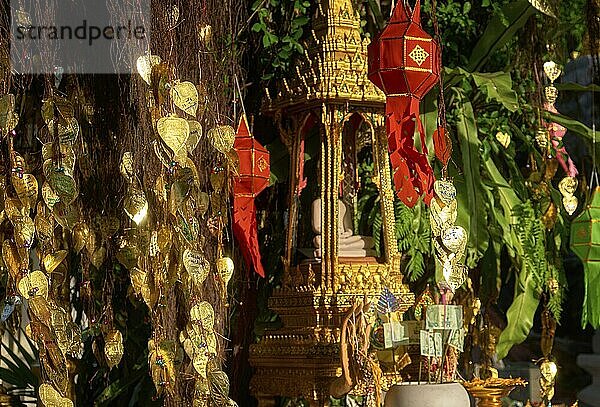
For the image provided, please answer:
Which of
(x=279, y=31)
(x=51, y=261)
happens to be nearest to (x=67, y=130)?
(x=51, y=261)

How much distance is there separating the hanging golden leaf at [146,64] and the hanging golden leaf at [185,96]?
0.16 feet

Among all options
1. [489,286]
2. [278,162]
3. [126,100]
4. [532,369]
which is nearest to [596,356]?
[532,369]

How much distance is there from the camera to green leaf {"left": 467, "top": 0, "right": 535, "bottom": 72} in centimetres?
264

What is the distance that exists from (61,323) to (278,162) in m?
0.96

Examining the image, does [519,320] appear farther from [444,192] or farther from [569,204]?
[444,192]

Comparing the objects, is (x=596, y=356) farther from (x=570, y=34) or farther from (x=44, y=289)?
(x=44, y=289)

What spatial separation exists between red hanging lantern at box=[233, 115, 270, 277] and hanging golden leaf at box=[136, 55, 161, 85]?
1.70ft

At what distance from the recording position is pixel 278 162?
2.52m

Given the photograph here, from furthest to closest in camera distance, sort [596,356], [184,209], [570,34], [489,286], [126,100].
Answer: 1. [596,356]
2. [570,34]
3. [489,286]
4. [126,100]
5. [184,209]

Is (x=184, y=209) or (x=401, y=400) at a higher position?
(x=184, y=209)

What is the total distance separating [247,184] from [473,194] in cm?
57

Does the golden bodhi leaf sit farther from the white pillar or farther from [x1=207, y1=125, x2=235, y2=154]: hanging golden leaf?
the white pillar

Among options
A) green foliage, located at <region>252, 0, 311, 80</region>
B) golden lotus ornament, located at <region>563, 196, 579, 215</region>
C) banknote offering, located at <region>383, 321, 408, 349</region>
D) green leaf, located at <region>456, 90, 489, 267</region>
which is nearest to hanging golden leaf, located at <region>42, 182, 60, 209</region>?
banknote offering, located at <region>383, 321, 408, 349</region>

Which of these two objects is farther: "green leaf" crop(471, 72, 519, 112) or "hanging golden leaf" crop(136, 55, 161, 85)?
"green leaf" crop(471, 72, 519, 112)
